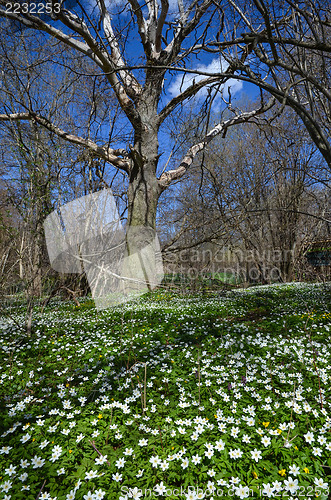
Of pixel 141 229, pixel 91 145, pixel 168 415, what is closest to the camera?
pixel 168 415

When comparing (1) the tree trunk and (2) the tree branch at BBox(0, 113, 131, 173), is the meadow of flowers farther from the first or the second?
(2) the tree branch at BBox(0, 113, 131, 173)

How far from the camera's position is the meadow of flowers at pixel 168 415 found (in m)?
1.52

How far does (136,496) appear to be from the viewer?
1407 millimetres

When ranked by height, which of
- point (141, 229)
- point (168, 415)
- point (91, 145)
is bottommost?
point (168, 415)

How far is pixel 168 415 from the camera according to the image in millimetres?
2037

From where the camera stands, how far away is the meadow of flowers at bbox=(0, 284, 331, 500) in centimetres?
152

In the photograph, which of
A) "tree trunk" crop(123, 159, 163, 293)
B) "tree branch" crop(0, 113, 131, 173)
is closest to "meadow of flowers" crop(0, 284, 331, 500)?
"tree trunk" crop(123, 159, 163, 293)

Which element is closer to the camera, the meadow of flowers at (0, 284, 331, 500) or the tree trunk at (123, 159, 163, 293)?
the meadow of flowers at (0, 284, 331, 500)

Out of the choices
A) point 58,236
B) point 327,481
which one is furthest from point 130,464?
point 58,236

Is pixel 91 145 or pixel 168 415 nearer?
pixel 168 415

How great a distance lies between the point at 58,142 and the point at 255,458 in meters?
8.98

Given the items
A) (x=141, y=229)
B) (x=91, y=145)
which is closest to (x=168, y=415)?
(x=141, y=229)

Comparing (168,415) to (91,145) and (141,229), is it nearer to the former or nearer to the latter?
(141,229)

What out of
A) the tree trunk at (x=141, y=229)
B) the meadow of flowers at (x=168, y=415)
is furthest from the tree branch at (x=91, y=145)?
the meadow of flowers at (x=168, y=415)
